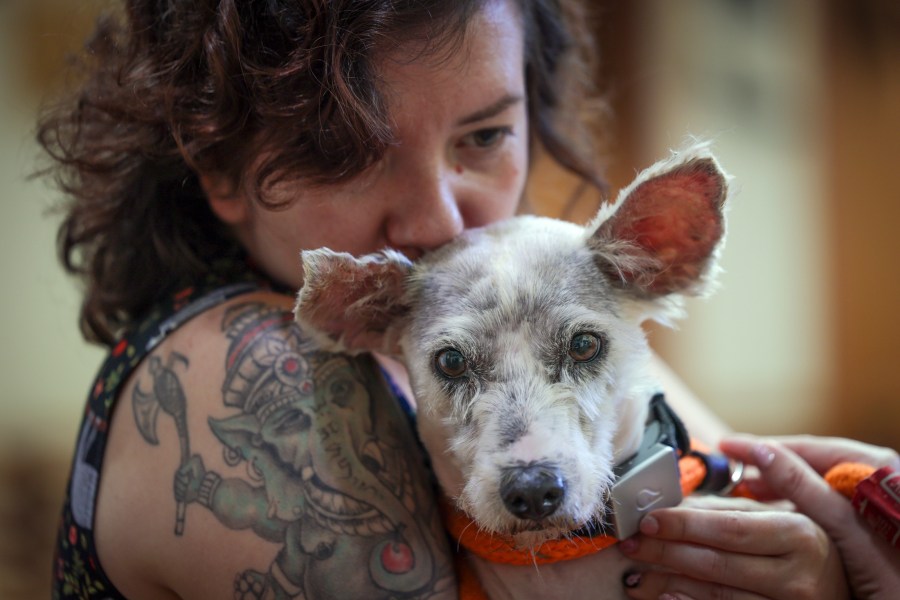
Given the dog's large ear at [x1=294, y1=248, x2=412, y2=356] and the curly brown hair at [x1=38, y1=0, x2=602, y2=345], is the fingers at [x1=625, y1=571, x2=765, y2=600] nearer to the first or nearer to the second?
the dog's large ear at [x1=294, y1=248, x2=412, y2=356]

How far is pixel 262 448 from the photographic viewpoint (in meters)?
1.01

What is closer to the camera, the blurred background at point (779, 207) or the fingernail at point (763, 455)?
the fingernail at point (763, 455)

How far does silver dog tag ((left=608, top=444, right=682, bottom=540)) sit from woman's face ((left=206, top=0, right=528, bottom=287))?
419mm

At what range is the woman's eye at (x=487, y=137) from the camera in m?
1.17

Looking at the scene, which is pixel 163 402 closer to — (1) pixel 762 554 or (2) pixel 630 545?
(2) pixel 630 545

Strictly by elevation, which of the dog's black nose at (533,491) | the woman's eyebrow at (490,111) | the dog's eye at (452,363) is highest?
the woman's eyebrow at (490,111)

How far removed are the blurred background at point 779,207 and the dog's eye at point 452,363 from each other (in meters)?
2.63

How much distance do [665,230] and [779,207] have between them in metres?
3.28

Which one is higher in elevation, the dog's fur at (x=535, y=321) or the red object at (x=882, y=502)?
the dog's fur at (x=535, y=321)

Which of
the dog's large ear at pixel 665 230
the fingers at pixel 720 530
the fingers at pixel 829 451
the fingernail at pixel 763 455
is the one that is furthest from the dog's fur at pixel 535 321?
the fingers at pixel 829 451

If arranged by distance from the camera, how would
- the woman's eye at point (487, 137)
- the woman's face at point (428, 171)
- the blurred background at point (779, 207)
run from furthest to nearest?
the blurred background at point (779, 207)
the woman's eye at point (487, 137)
the woman's face at point (428, 171)

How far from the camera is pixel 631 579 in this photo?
1052mm

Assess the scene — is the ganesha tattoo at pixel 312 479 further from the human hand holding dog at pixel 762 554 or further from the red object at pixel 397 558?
the human hand holding dog at pixel 762 554

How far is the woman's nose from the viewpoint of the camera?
3.62 feet
